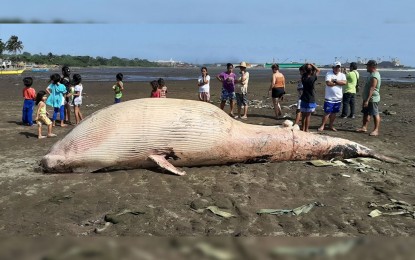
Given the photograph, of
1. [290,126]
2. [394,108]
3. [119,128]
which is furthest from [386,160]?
[394,108]

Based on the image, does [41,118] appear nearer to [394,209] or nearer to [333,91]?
[333,91]

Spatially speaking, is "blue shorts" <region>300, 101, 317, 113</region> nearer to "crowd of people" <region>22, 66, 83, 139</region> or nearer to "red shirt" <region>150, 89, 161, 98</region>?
"red shirt" <region>150, 89, 161, 98</region>

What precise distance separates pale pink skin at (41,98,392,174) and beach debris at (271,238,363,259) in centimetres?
670

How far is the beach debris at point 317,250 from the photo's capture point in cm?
92

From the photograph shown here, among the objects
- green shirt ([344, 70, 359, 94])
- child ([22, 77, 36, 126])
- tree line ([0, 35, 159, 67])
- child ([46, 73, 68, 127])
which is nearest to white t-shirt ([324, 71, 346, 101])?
green shirt ([344, 70, 359, 94])

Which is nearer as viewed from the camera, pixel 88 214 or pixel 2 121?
pixel 88 214

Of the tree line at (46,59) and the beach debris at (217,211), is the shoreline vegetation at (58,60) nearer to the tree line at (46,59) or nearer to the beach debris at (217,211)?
the tree line at (46,59)

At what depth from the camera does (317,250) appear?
95 centimetres

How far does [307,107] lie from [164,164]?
5601 millimetres

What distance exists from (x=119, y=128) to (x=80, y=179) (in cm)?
122

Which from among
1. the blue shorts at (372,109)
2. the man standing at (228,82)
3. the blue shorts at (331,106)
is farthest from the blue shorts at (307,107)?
the man standing at (228,82)

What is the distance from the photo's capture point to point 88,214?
5727mm

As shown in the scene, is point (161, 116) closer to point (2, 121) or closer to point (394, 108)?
point (2, 121)

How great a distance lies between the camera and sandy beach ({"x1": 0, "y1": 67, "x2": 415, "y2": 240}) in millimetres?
5273
